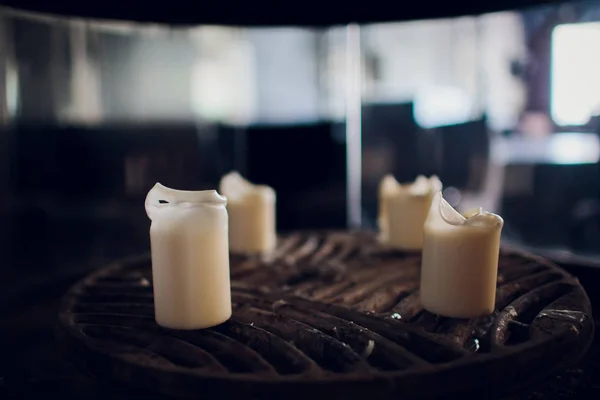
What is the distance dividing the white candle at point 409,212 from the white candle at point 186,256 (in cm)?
58

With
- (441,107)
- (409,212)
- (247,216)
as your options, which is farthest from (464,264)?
(441,107)

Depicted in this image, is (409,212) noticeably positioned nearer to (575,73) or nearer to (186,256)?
(186,256)

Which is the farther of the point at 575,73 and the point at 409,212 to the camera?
the point at 575,73

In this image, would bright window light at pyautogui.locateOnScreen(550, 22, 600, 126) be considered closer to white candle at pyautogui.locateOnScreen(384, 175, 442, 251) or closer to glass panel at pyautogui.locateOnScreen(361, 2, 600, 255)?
glass panel at pyautogui.locateOnScreen(361, 2, 600, 255)

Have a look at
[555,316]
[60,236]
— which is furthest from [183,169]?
[555,316]

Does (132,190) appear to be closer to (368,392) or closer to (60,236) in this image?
(60,236)

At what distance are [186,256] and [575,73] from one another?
195 centimetres

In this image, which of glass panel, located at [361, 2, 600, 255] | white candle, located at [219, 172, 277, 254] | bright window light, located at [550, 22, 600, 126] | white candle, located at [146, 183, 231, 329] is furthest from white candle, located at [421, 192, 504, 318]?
bright window light, located at [550, 22, 600, 126]

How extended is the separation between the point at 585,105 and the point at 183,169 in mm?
1565

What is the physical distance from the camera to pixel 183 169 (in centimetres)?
203

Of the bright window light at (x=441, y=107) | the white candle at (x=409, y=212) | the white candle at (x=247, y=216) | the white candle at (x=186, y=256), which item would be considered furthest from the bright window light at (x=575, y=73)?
the white candle at (x=186, y=256)

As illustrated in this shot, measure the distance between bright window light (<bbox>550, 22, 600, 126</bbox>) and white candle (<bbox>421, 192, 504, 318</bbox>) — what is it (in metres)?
1.51

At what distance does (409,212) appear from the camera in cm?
129

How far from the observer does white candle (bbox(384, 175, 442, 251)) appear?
128cm
